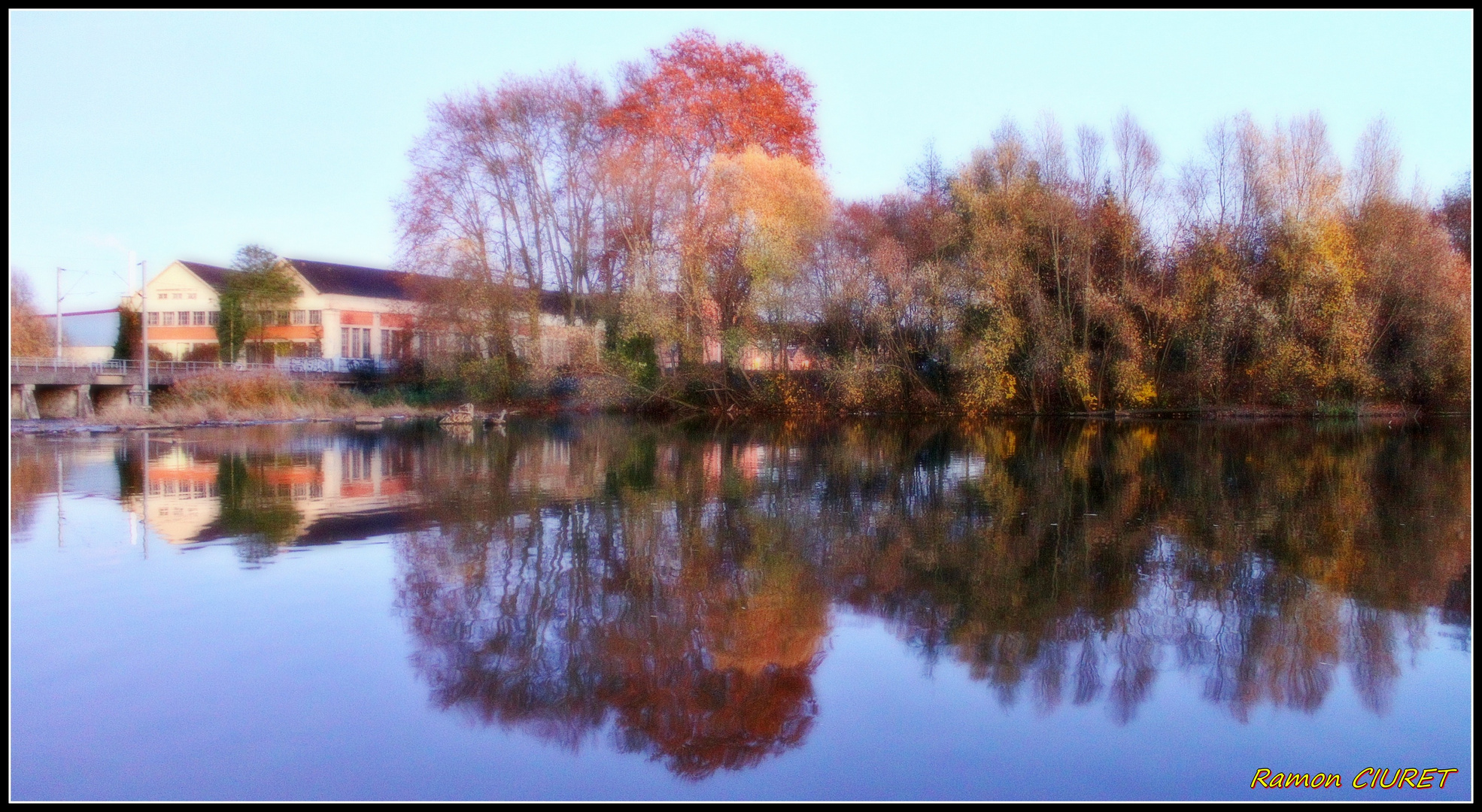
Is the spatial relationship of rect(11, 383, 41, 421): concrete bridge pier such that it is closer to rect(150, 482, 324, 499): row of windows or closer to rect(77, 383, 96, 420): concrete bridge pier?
rect(77, 383, 96, 420): concrete bridge pier

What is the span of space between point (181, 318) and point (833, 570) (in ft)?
182

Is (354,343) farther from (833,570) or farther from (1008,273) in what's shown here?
(833,570)

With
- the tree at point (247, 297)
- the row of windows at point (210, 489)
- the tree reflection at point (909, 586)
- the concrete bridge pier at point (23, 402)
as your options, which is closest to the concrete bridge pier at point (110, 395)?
the concrete bridge pier at point (23, 402)

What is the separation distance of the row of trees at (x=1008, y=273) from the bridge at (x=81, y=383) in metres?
10.3

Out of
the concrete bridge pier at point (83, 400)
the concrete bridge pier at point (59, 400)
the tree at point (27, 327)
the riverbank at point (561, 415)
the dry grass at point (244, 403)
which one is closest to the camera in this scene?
the riverbank at point (561, 415)

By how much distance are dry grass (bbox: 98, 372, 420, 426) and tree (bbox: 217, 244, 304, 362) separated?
14.7 metres

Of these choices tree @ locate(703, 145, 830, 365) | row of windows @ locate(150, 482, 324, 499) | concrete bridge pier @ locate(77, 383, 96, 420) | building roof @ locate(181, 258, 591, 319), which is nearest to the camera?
row of windows @ locate(150, 482, 324, 499)

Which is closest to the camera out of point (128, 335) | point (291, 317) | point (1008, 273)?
point (1008, 273)

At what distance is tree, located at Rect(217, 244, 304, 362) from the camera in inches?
1797

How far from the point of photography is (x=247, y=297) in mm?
45688

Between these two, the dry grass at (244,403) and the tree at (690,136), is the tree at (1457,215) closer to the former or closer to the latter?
the tree at (690,136)

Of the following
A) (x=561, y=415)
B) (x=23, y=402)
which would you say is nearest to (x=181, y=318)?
(x=23, y=402)

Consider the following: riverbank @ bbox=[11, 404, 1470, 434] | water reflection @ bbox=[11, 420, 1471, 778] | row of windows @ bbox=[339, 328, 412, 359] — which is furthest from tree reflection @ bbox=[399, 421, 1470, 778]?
row of windows @ bbox=[339, 328, 412, 359]

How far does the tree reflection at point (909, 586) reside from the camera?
4508mm
